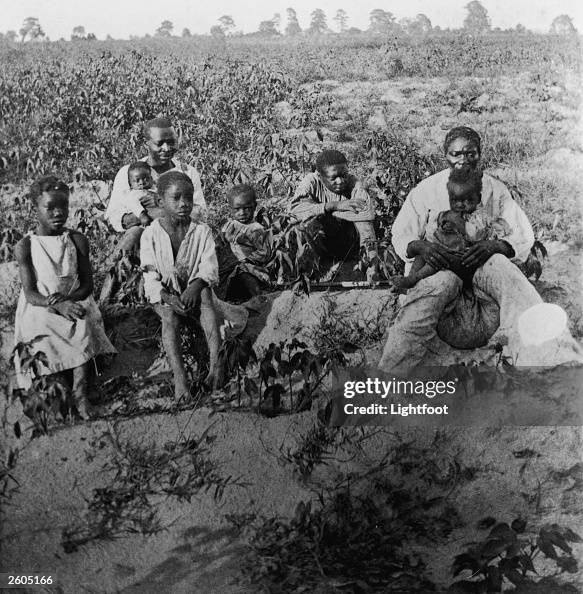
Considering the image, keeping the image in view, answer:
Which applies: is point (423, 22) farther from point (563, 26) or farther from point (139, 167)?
point (139, 167)

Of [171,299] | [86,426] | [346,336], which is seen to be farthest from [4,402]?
[346,336]

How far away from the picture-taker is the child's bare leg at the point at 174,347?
17.8ft

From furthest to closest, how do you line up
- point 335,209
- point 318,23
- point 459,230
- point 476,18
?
point 318,23 → point 476,18 → point 335,209 → point 459,230

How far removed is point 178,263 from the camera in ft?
18.1

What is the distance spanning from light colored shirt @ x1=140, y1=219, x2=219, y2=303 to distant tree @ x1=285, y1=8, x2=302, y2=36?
1732 mm

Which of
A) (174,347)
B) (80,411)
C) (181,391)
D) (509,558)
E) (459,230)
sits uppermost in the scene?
(459,230)

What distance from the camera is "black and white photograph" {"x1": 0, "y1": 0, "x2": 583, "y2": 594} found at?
515 cm

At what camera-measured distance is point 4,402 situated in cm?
548

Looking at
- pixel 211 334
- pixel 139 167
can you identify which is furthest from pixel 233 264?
pixel 139 167

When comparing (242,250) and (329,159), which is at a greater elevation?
(329,159)

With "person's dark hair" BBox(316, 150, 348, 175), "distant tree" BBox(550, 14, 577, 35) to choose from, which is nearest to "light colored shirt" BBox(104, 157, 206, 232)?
"person's dark hair" BBox(316, 150, 348, 175)

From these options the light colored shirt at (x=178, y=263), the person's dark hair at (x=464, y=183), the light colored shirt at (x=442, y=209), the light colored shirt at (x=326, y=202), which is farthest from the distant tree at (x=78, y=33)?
the person's dark hair at (x=464, y=183)

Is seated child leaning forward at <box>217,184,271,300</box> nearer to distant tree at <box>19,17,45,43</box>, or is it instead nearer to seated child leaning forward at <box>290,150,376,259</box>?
seated child leaning forward at <box>290,150,376,259</box>

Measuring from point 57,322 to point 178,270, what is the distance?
0.80 meters
